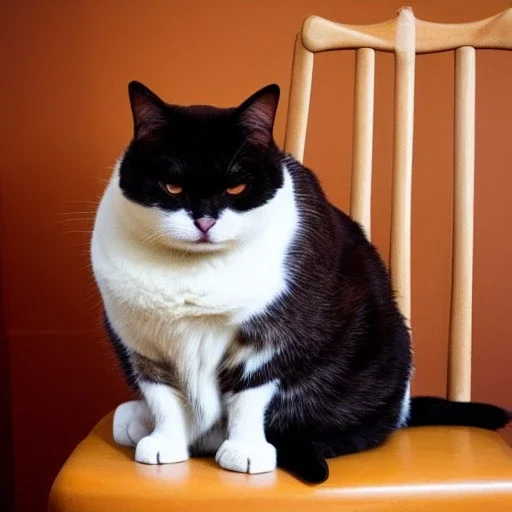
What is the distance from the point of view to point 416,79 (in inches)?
54.5

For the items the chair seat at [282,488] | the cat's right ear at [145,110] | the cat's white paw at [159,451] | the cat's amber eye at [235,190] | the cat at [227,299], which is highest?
the cat's right ear at [145,110]

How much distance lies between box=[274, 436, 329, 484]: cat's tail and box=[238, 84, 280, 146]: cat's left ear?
330mm

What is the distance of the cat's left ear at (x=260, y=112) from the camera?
2.72ft

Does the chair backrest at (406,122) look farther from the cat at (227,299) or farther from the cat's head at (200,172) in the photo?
the cat's head at (200,172)

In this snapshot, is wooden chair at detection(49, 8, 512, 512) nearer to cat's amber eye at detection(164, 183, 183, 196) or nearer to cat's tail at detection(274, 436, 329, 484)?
cat's tail at detection(274, 436, 329, 484)

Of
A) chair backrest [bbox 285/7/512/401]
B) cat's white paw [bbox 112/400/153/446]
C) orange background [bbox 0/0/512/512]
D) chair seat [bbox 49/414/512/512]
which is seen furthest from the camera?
orange background [bbox 0/0/512/512]

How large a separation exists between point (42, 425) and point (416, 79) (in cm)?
92

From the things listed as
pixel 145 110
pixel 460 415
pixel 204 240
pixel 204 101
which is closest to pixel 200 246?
pixel 204 240

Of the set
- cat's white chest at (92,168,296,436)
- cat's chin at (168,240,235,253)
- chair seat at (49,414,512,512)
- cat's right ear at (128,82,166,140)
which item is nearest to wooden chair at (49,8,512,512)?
chair seat at (49,414,512,512)

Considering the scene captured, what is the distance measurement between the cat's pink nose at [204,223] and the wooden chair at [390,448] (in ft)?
0.82

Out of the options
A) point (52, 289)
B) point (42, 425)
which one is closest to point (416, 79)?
point (52, 289)

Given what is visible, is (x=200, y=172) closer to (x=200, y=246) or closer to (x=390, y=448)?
(x=200, y=246)

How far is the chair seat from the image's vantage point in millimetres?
745

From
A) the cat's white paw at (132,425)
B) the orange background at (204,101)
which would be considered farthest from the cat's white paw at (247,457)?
the orange background at (204,101)
